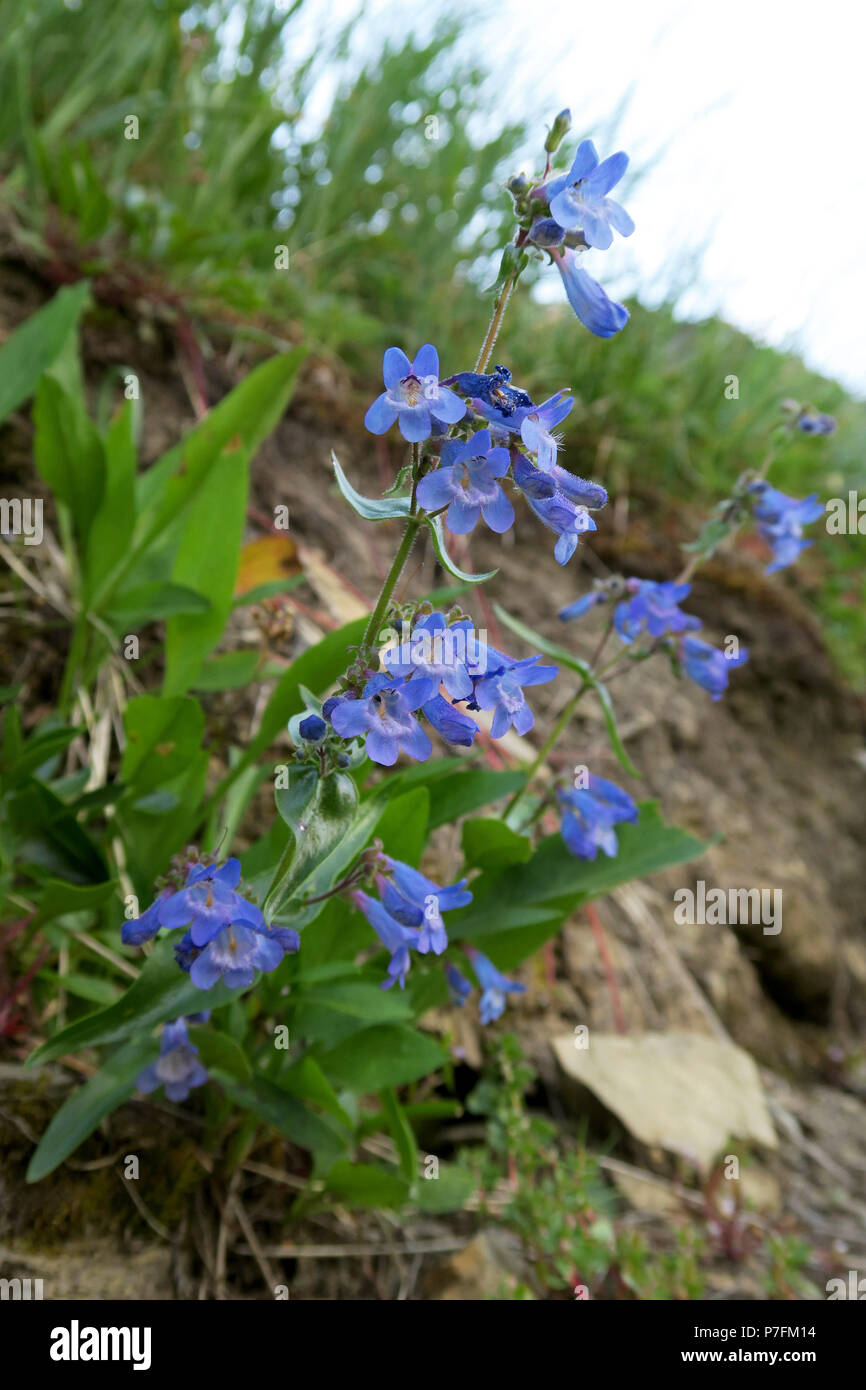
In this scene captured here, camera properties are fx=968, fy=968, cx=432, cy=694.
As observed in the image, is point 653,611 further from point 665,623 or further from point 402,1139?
point 402,1139

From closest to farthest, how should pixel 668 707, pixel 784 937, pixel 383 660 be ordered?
pixel 383 660 → pixel 784 937 → pixel 668 707

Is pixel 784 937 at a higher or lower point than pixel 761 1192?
higher

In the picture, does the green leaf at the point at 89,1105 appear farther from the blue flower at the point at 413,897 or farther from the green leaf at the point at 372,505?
the green leaf at the point at 372,505

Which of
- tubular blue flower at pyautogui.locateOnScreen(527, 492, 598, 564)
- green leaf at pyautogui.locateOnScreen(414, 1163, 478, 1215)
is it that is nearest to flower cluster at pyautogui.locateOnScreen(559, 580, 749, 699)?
tubular blue flower at pyautogui.locateOnScreen(527, 492, 598, 564)

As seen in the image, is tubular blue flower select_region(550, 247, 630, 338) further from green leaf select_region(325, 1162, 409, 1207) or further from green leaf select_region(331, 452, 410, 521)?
green leaf select_region(325, 1162, 409, 1207)
